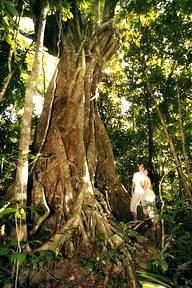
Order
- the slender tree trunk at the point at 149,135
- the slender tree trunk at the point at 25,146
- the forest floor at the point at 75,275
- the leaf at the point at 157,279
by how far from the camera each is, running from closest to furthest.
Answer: the leaf at the point at 157,279 < the forest floor at the point at 75,275 < the slender tree trunk at the point at 25,146 < the slender tree trunk at the point at 149,135

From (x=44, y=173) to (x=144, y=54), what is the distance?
448cm

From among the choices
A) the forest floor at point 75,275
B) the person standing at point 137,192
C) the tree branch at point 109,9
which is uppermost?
the tree branch at point 109,9

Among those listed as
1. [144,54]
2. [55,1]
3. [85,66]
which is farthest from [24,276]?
[144,54]

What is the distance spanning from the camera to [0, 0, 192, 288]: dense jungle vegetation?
3838 mm

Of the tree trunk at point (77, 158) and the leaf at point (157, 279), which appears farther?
the tree trunk at point (77, 158)

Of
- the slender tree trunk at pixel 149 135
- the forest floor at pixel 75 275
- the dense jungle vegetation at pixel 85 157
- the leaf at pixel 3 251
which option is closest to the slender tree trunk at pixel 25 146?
the dense jungle vegetation at pixel 85 157

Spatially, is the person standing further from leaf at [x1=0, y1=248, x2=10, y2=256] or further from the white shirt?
leaf at [x1=0, y1=248, x2=10, y2=256]

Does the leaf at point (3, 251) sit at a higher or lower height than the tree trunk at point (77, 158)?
lower

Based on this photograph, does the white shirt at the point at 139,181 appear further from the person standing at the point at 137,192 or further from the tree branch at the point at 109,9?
the tree branch at the point at 109,9

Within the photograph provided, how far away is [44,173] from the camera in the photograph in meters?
5.25

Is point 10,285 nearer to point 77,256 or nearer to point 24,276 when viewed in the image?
point 24,276

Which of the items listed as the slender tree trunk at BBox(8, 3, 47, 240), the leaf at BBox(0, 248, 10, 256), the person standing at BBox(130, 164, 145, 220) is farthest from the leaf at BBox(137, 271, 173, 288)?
the person standing at BBox(130, 164, 145, 220)

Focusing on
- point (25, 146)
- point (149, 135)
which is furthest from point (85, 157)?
point (149, 135)

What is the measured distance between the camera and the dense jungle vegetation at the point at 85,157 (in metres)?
3.84
